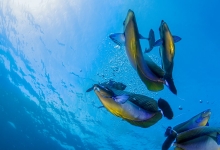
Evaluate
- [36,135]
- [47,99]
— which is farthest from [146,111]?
[36,135]

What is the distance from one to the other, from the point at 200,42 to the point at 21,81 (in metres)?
17.9

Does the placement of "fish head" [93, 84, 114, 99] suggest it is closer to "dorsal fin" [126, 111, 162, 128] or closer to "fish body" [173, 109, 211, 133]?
"dorsal fin" [126, 111, 162, 128]

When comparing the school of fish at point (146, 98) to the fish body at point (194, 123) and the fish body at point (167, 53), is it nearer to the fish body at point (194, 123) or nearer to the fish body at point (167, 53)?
the fish body at point (167, 53)

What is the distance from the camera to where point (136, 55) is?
2.78 ft

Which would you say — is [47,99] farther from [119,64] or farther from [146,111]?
[146,111]

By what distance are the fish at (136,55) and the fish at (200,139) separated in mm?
320

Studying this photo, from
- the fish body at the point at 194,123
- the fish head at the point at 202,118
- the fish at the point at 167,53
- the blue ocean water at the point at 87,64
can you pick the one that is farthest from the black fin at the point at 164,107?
the blue ocean water at the point at 87,64

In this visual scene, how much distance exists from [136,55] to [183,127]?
68 cm

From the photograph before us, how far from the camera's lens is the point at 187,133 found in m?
1.10

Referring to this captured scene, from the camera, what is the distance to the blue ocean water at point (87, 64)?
12.2m

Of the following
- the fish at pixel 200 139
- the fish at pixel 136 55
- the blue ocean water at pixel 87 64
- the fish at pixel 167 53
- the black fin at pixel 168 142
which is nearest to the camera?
the fish at pixel 136 55

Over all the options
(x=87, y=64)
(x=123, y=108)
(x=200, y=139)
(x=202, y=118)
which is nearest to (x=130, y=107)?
(x=123, y=108)

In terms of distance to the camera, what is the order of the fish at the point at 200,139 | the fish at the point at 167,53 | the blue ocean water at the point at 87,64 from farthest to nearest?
the blue ocean water at the point at 87,64 < the fish at the point at 200,139 < the fish at the point at 167,53

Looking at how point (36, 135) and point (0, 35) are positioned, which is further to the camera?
point (36, 135)
